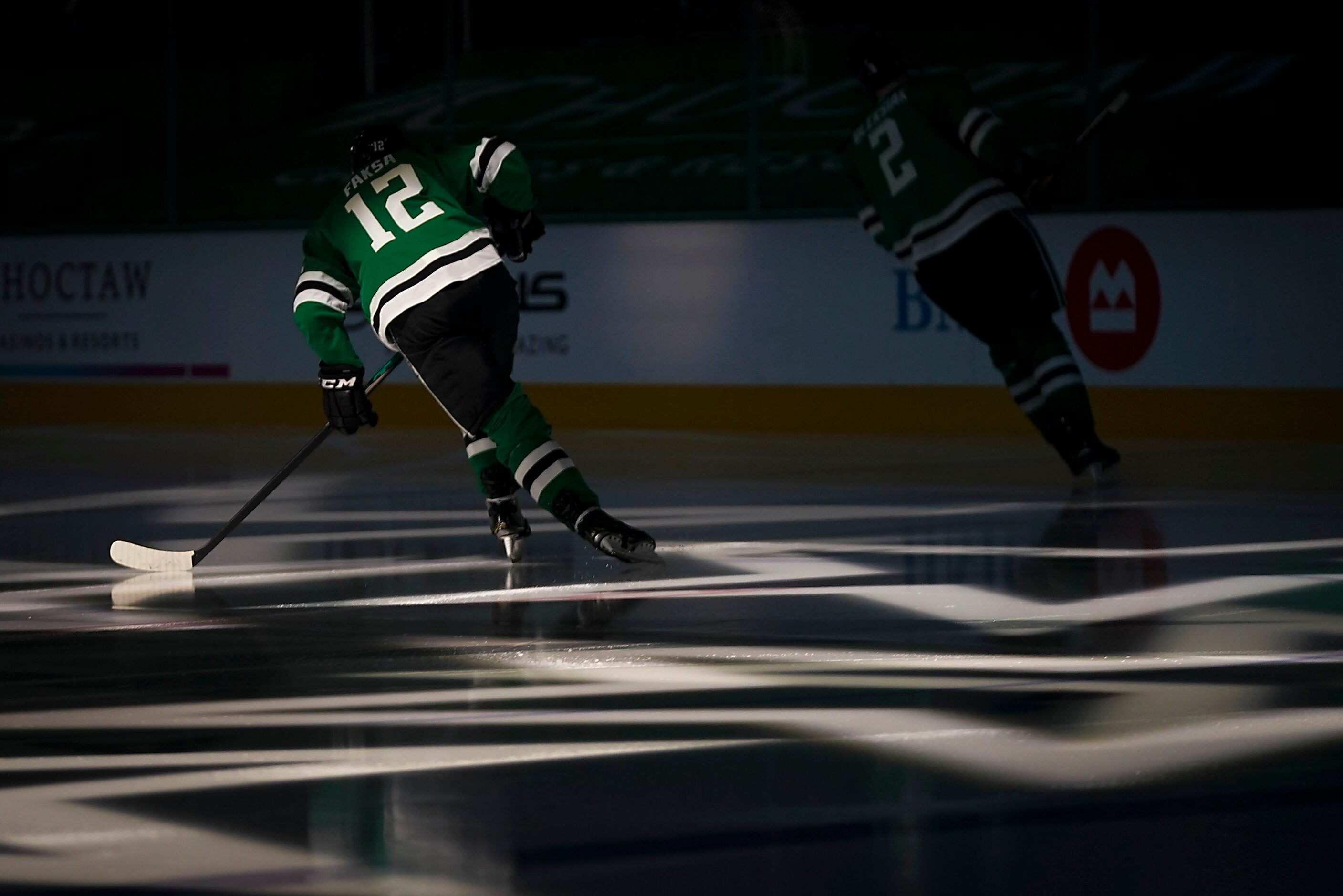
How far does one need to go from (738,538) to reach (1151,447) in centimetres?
375

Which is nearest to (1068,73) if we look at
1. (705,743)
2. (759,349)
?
(759,349)

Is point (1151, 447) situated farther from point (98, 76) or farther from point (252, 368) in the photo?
point (98, 76)

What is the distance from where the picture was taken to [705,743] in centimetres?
388

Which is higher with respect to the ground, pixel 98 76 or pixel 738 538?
pixel 98 76

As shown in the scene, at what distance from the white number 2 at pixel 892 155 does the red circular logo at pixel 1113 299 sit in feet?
6.76

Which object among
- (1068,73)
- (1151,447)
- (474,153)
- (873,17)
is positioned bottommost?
(1151,447)

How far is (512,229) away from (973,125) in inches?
108

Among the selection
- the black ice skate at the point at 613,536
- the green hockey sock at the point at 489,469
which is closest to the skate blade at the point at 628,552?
the black ice skate at the point at 613,536

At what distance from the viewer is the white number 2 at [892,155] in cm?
905

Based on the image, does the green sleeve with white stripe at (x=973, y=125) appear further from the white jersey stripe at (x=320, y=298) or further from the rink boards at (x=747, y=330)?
the white jersey stripe at (x=320, y=298)

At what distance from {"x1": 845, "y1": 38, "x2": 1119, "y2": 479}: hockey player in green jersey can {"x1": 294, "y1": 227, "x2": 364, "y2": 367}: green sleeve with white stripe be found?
323cm

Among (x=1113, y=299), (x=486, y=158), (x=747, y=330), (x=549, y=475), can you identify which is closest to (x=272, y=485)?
(x=549, y=475)

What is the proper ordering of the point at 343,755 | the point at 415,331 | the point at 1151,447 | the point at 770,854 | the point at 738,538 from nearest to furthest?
the point at 770,854
the point at 343,755
the point at 415,331
the point at 738,538
the point at 1151,447

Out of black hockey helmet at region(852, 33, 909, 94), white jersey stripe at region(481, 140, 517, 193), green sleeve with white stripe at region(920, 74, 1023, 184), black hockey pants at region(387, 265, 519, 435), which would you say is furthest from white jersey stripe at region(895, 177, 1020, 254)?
black hockey pants at region(387, 265, 519, 435)
